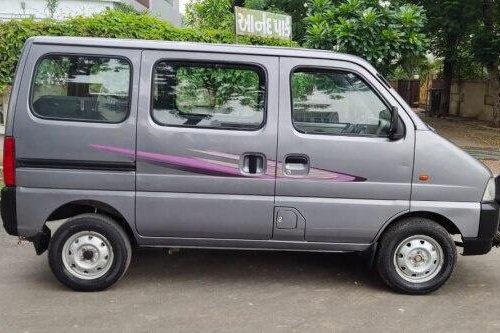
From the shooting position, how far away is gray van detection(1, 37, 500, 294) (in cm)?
452

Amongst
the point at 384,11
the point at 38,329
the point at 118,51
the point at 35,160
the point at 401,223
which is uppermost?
the point at 384,11

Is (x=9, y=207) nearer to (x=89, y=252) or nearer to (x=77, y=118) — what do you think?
(x=89, y=252)

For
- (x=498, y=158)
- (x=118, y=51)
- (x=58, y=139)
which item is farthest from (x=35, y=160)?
(x=498, y=158)

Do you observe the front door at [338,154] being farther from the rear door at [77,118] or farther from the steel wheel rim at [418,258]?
the rear door at [77,118]

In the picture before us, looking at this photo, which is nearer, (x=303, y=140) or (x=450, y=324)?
(x=450, y=324)

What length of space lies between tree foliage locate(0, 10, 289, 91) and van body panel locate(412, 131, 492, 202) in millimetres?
6094

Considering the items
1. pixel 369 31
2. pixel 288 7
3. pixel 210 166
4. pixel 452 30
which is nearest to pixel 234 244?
pixel 210 166

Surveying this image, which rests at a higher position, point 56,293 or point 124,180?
point 124,180

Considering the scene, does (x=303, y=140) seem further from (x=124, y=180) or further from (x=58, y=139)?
(x=58, y=139)

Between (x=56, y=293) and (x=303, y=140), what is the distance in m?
2.35

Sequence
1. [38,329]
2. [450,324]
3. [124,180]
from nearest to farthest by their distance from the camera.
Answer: [38,329] → [450,324] → [124,180]

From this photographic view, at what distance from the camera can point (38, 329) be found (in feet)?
13.0

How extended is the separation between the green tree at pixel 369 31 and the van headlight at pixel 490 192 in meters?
4.55

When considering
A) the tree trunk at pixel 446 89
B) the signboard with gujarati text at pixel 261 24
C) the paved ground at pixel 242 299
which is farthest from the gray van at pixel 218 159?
the tree trunk at pixel 446 89
